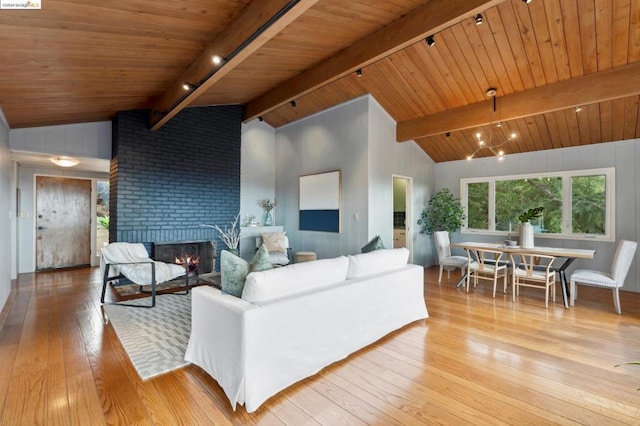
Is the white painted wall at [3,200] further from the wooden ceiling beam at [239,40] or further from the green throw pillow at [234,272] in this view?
the green throw pillow at [234,272]

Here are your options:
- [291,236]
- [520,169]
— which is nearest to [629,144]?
[520,169]

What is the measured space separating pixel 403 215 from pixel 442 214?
91cm

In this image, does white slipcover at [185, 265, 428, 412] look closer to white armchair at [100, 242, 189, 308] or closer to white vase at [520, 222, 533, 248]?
white armchair at [100, 242, 189, 308]

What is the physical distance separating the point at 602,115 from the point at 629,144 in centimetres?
91

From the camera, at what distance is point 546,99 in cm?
419

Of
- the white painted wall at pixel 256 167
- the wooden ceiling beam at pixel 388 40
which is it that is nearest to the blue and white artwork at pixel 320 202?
the white painted wall at pixel 256 167

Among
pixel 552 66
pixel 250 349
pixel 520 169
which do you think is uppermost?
pixel 552 66

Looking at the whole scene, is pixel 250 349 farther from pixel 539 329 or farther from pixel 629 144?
pixel 629 144

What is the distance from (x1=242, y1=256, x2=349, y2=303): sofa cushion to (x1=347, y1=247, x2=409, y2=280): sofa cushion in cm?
14

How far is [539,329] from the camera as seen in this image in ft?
10.7

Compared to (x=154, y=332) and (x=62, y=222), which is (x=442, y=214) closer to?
(x=154, y=332)

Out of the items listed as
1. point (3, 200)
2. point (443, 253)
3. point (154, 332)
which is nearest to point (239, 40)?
point (154, 332)

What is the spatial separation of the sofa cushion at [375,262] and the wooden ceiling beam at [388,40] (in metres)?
2.33

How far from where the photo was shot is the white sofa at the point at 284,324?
6.34 feet
